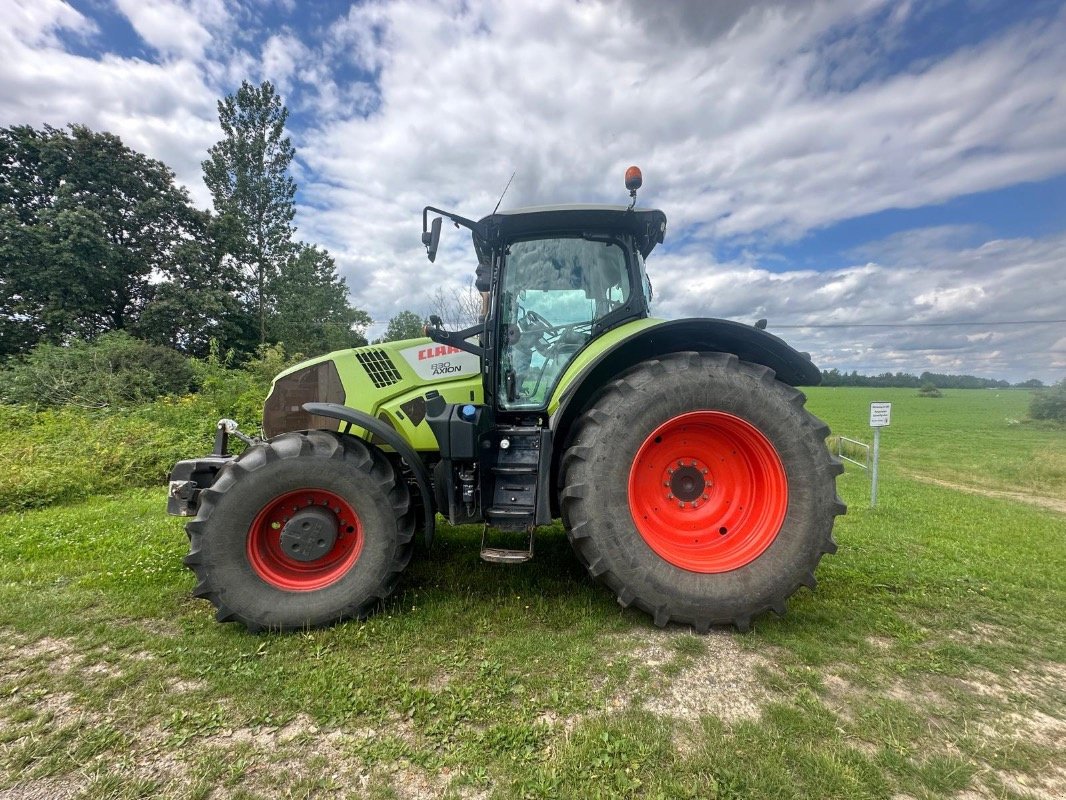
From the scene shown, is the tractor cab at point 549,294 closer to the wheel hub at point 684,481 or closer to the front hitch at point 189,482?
the wheel hub at point 684,481

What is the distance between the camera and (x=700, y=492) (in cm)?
281

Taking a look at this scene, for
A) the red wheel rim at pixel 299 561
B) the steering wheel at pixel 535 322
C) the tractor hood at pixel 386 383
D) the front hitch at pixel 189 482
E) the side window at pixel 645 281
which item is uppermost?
the side window at pixel 645 281

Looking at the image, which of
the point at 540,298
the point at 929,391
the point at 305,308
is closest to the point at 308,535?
the point at 540,298

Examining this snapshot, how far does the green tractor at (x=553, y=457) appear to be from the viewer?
251 centimetres

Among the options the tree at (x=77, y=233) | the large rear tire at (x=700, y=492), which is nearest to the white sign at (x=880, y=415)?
the large rear tire at (x=700, y=492)

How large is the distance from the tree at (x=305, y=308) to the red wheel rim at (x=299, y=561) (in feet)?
→ 70.3

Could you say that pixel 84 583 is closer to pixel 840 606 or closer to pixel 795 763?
pixel 795 763

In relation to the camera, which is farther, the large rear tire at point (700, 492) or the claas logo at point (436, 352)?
the claas logo at point (436, 352)

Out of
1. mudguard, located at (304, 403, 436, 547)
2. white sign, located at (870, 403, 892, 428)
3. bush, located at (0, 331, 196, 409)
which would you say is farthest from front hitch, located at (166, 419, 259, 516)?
bush, located at (0, 331, 196, 409)

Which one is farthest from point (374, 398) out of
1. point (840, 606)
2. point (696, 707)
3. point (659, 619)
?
point (840, 606)

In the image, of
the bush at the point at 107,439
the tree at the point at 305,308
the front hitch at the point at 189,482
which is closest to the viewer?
the front hitch at the point at 189,482

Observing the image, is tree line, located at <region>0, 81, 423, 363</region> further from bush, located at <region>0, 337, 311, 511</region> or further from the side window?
the side window

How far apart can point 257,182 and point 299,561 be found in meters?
24.7

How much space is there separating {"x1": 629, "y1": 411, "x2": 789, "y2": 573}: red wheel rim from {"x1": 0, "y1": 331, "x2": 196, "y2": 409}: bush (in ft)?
38.5
